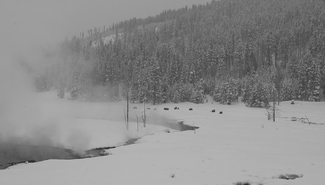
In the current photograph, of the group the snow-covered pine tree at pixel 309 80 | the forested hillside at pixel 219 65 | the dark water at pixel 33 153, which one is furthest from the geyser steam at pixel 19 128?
the snow-covered pine tree at pixel 309 80

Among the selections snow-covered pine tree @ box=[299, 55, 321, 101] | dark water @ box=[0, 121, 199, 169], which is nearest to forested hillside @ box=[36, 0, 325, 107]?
snow-covered pine tree @ box=[299, 55, 321, 101]

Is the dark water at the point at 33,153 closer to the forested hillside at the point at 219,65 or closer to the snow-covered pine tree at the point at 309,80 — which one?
the forested hillside at the point at 219,65

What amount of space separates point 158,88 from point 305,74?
162 feet

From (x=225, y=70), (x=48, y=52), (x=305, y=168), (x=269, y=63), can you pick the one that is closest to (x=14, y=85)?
(x=305, y=168)

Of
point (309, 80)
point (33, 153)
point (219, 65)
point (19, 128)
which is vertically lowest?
point (33, 153)

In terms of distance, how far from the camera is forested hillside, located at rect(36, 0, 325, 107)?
3007 inches

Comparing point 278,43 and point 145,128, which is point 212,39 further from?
point 145,128

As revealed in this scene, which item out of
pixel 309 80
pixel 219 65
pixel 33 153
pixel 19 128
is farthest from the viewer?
pixel 219 65

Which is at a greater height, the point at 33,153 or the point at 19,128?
the point at 19,128

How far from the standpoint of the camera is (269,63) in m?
104

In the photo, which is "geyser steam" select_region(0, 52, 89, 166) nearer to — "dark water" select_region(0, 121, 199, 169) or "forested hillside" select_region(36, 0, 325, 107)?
"dark water" select_region(0, 121, 199, 169)

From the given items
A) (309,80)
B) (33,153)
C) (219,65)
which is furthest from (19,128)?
(219,65)

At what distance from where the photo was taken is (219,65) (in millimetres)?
101625

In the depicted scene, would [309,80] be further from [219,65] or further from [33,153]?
[33,153]
